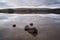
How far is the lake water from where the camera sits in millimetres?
921

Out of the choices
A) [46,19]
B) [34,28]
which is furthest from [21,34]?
[46,19]

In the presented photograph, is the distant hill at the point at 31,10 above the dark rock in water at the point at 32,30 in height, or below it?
above

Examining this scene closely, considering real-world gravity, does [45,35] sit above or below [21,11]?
below

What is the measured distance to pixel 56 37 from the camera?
92 cm

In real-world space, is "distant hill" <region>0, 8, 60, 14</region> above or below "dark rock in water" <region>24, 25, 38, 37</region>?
above

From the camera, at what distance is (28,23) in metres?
0.94

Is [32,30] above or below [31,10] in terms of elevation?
below

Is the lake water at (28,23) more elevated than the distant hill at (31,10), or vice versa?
the distant hill at (31,10)

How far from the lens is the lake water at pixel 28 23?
921 millimetres

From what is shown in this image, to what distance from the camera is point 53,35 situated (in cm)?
92

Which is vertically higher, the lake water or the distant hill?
the distant hill

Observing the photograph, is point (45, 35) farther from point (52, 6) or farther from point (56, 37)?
point (52, 6)

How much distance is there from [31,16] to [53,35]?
21 centimetres

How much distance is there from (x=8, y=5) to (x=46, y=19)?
1.00 ft
